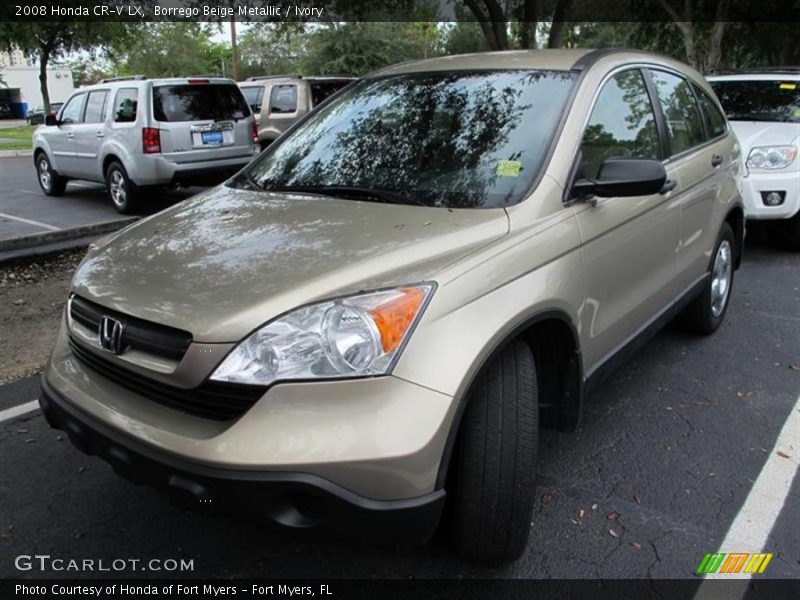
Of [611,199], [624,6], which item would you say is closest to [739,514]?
[611,199]

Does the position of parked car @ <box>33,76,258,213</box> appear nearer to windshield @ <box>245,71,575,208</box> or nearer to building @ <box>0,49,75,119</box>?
windshield @ <box>245,71,575,208</box>

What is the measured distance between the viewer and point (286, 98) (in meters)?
13.5

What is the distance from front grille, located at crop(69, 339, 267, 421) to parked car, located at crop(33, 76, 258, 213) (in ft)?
25.1

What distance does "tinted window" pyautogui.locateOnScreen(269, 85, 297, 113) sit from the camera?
13406 millimetres

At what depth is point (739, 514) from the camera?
278 centimetres

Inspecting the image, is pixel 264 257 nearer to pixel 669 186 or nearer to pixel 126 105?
pixel 669 186

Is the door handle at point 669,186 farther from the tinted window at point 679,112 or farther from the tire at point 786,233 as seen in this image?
the tire at point 786,233

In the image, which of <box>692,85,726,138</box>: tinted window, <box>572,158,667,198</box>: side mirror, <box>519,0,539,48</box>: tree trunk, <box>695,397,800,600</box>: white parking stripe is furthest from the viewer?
<box>519,0,539,48</box>: tree trunk

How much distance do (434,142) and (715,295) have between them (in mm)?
2692

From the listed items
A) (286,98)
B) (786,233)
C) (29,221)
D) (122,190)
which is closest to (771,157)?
(786,233)

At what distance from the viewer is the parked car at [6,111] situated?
5912 cm

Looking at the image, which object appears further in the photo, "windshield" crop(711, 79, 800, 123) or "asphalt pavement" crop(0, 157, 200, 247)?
"asphalt pavement" crop(0, 157, 200, 247)

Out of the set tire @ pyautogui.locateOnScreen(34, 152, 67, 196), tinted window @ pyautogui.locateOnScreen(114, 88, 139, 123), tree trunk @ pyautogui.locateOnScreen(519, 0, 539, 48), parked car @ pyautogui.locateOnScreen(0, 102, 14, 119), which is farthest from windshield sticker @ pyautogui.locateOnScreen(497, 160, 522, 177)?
parked car @ pyautogui.locateOnScreen(0, 102, 14, 119)

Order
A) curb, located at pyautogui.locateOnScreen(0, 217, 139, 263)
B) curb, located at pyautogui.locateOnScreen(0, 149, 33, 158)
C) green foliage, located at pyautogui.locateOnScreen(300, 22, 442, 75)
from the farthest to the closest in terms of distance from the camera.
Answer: green foliage, located at pyautogui.locateOnScreen(300, 22, 442, 75) < curb, located at pyautogui.locateOnScreen(0, 149, 33, 158) < curb, located at pyautogui.locateOnScreen(0, 217, 139, 263)
